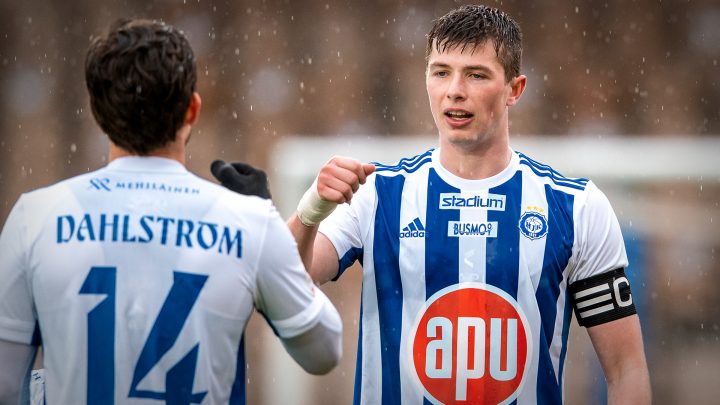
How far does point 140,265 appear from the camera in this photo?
181 centimetres

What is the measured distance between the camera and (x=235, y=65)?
5676mm

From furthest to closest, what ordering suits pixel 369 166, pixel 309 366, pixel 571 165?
pixel 571 165 < pixel 369 166 < pixel 309 366

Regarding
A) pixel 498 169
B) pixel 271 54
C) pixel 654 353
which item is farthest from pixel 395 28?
pixel 498 169

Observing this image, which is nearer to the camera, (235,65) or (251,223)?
(251,223)

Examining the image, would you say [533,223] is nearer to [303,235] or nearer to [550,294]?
[550,294]

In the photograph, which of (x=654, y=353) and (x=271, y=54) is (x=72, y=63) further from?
(x=654, y=353)

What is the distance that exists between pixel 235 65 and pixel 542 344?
3.42m

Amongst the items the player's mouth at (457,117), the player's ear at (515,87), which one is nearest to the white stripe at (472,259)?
the player's mouth at (457,117)

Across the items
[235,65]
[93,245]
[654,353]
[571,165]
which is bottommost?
[654,353]

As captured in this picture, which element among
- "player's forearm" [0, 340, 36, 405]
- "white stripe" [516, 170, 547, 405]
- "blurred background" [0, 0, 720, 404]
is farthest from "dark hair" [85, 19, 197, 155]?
"blurred background" [0, 0, 720, 404]

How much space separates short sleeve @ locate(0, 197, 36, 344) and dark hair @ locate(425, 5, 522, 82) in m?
1.39

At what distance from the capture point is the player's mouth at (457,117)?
275cm

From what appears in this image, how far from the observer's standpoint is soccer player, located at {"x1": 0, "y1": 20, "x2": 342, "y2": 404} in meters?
1.80

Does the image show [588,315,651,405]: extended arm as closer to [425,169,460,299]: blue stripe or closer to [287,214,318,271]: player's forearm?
[425,169,460,299]: blue stripe
